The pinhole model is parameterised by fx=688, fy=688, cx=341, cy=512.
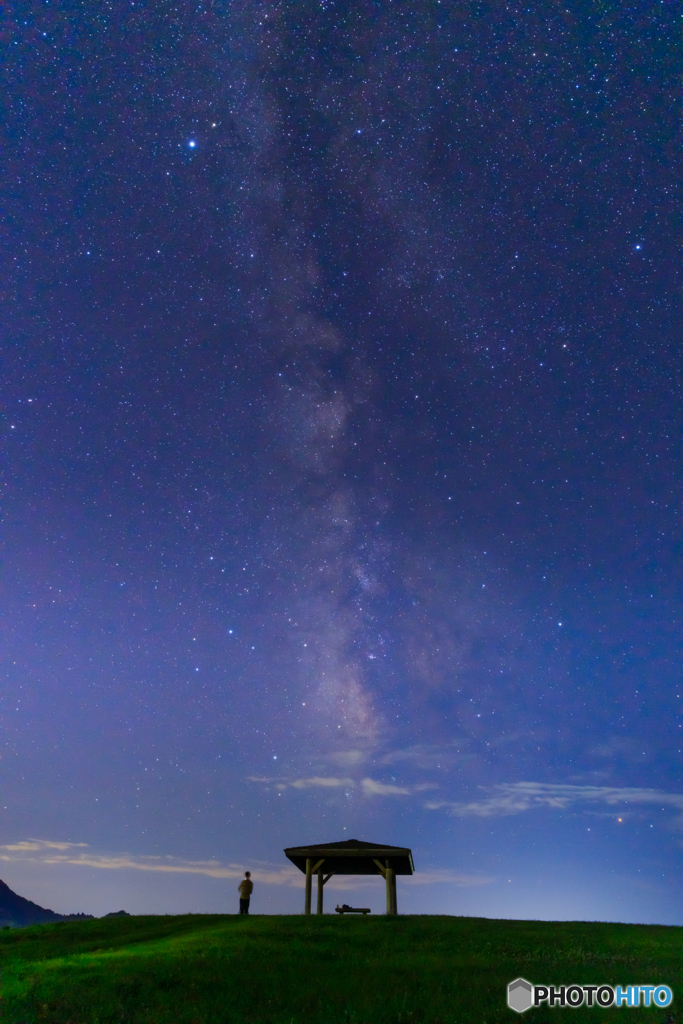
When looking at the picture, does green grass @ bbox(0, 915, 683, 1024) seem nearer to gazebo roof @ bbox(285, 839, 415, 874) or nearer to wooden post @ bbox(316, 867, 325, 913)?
gazebo roof @ bbox(285, 839, 415, 874)

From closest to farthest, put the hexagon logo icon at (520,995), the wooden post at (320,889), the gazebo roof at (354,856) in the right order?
the hexagon logo icon at (520,995) → the gazebo roof at (354,856) → the wooden post at (320,889)

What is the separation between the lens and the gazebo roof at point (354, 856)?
24.4 m

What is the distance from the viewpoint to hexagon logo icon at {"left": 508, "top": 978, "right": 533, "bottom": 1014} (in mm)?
11839

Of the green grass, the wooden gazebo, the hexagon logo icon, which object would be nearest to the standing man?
the wooden gazebo

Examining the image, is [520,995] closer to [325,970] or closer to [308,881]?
[325,970]

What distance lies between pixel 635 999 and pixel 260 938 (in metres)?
9.48

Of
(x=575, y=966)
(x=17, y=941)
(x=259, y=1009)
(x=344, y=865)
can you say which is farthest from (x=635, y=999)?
(x=17, y=941)

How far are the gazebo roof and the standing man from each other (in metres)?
1.61

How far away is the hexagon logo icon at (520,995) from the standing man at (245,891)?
14.0m

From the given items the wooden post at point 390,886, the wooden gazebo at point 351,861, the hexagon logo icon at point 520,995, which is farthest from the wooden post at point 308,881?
the hexagon logo icon at point 520,995

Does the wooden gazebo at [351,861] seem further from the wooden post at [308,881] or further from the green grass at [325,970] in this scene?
the green grass at [325,970]

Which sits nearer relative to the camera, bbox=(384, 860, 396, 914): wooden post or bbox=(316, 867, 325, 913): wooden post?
bbox=(384, 860, 396, 914): wooden post

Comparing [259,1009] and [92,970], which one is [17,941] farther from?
[259,1009]

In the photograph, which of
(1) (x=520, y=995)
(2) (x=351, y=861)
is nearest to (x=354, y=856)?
(2) (x=351, y=861)
